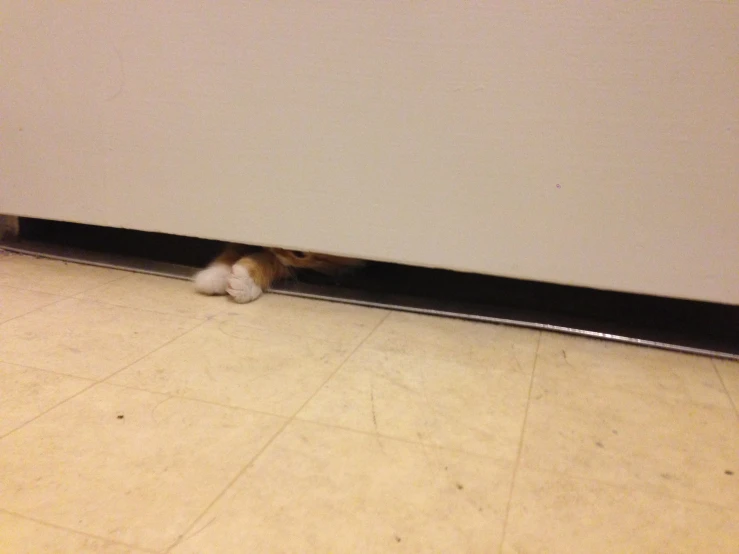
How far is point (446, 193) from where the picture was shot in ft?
3.46

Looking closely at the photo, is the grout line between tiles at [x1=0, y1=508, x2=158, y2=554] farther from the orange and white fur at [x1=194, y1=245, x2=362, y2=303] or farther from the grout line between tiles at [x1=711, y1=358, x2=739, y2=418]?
the grout line between tiles at [x1=711, y1=358, x2=739, y2=418]

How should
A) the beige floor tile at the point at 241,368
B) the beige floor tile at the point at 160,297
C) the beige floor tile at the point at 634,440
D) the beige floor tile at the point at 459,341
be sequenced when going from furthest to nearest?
the beige floor tile at the point at 160,297
the beige floor tile at the point at 459,341
the beige floor tile at the point at 241,368
the beige floor tile at the point at 634,440

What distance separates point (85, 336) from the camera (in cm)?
99

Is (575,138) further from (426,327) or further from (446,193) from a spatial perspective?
(426,327)

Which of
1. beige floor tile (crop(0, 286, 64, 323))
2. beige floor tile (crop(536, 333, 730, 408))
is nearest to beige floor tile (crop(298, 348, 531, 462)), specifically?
beige floor tile (crop(536, 333, 730, 408))

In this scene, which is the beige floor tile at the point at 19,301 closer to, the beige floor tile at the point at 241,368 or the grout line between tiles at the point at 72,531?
the beige floor tile at the point at 241,368

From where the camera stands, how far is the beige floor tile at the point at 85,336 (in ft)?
2.95

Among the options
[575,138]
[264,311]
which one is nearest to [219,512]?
[264,311]

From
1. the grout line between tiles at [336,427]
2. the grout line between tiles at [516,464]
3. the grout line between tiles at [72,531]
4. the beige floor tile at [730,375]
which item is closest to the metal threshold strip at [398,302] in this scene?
the beige floor tile at [730,375]

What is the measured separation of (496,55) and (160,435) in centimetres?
80

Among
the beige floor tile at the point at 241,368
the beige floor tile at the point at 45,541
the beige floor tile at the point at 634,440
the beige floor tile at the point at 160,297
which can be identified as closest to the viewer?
the beige floor tile at the point at 45,541

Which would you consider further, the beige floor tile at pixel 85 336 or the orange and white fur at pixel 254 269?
the orange and white fur at pixel 254 269

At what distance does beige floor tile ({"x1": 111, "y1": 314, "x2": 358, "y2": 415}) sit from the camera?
2.73 feet

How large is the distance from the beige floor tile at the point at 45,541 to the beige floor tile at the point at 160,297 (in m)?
0.57
